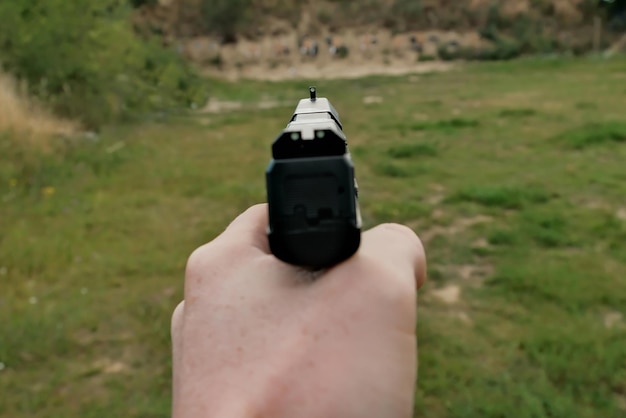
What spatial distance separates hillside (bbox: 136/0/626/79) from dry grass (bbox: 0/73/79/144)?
10257mm

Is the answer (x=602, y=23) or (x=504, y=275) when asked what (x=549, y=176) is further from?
(x=602, y=23)

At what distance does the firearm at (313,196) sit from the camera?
65cm

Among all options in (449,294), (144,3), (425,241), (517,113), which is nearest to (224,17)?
(144,3)

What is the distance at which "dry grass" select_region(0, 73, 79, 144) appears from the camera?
7223mm

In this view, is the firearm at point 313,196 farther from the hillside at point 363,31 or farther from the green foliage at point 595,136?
the hillside at point 363,31

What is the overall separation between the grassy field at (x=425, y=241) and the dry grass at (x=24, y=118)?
205 mm

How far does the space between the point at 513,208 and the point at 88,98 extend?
5.97 m

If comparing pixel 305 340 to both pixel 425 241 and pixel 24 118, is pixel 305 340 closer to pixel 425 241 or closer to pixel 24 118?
pixel 425 241

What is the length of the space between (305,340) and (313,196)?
13 centimetres

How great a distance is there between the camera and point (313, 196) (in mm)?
653

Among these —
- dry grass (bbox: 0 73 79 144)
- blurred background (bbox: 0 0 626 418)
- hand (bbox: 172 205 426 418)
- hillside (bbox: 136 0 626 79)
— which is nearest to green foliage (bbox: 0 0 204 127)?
blurred background (bbox: 0 0 626 418)

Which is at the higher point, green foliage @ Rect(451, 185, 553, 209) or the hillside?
the hillside

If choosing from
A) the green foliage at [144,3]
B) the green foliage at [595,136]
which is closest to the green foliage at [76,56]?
the green foliage at [595,136]

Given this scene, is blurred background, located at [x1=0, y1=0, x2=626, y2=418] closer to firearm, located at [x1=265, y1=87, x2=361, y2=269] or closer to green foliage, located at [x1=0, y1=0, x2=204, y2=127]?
green foliage, located at [x1=0, y1=0, x2=204, y2=127]
